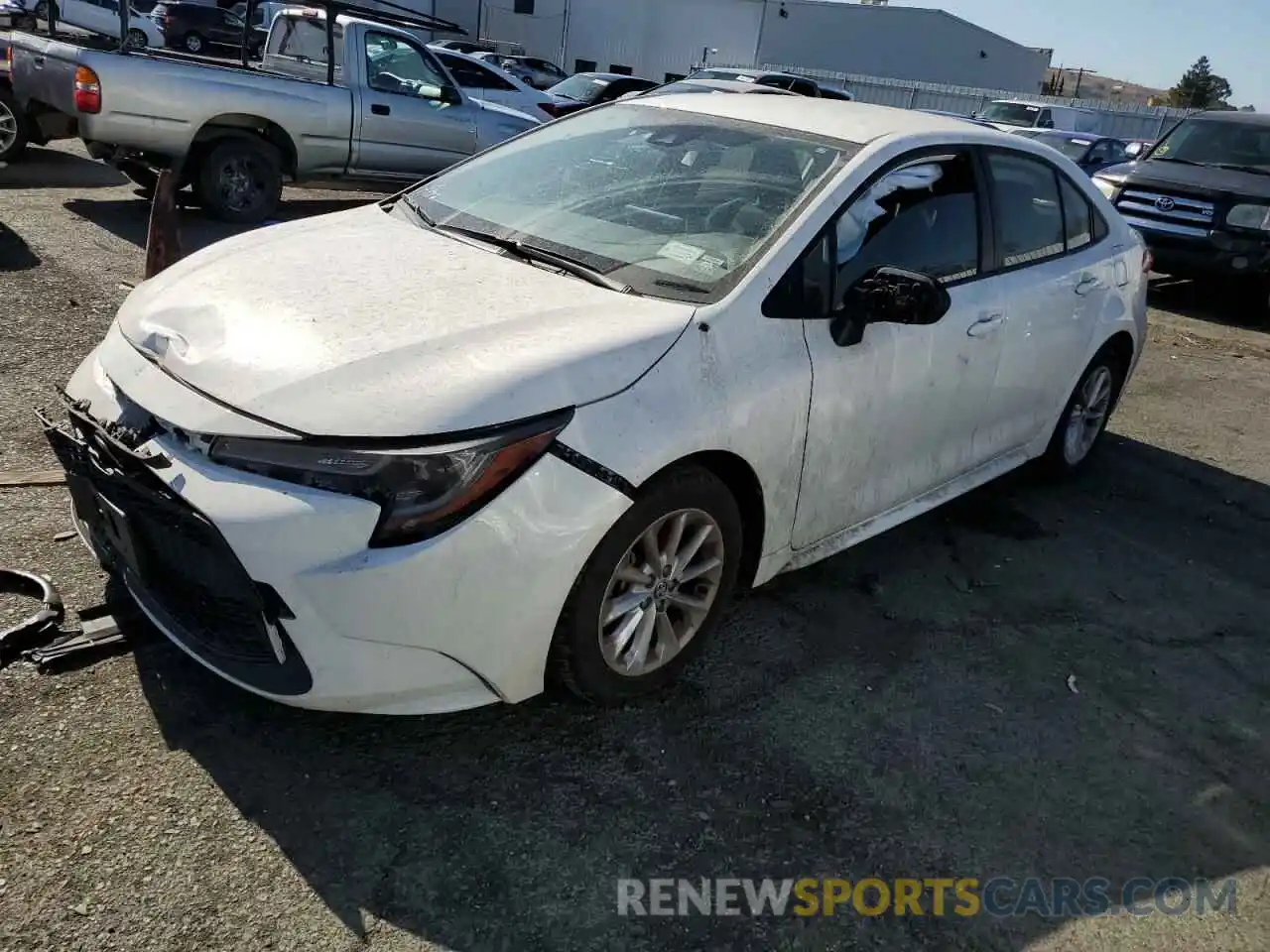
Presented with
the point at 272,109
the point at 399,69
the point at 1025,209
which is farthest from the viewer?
the point at 399,69

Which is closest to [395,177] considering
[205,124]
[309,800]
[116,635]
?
[205,124]

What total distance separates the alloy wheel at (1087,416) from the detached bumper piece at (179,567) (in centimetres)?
396

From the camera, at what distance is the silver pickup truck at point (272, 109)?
8.39 meters

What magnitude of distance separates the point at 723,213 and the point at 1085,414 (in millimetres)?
2762

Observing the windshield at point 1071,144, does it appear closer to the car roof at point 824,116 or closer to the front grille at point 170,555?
the car roof at point 824,116

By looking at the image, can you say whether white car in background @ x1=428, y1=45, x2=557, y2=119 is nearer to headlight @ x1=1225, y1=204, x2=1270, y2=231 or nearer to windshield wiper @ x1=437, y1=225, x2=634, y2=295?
headlight @ x1=1225, y1=204, x2=1270, y2=231

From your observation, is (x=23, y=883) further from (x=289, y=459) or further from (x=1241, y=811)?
(x=1241, y=811)

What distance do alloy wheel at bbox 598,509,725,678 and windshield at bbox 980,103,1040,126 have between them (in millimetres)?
22217

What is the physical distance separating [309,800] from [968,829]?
1722 mm

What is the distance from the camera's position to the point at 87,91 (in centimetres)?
819

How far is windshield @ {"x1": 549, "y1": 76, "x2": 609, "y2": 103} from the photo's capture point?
1686cm

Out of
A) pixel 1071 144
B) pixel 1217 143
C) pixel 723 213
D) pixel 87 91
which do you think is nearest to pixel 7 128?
pixel 87 91

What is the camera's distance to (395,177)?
33.4 ft

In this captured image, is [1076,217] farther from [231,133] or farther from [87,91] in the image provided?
[87,91]
